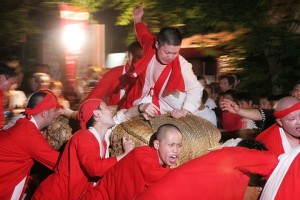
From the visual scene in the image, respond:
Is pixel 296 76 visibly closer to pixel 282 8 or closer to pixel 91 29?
pixel 282 8

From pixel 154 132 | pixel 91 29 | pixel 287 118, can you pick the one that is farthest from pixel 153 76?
pixel 91 29

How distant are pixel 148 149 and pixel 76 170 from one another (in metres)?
0.82

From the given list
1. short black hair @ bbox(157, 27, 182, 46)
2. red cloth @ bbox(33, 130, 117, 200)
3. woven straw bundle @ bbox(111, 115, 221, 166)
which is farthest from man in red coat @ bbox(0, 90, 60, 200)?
short black hair @ bbox(157, 27, 182, 46)

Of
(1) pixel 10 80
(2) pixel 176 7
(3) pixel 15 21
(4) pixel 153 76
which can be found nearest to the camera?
(4) pixel 153 76

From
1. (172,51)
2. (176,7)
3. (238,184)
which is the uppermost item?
(176,7)

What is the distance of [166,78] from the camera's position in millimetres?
4660

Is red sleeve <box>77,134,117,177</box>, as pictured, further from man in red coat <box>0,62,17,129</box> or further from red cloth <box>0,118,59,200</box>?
man in red coat <box>0,62,17,129</box>

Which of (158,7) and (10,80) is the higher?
(158,7)

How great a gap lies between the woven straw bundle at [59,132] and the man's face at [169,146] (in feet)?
4.94

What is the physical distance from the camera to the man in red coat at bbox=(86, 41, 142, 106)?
5453mm

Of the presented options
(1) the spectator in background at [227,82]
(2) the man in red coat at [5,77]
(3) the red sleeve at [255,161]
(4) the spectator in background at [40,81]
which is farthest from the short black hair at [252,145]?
(4) the spectator in background at [40,81]

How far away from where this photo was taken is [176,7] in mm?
6781

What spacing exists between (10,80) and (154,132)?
237 centimetres

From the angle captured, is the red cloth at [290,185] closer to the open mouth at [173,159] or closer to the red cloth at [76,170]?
the open mouth at [173,159]
